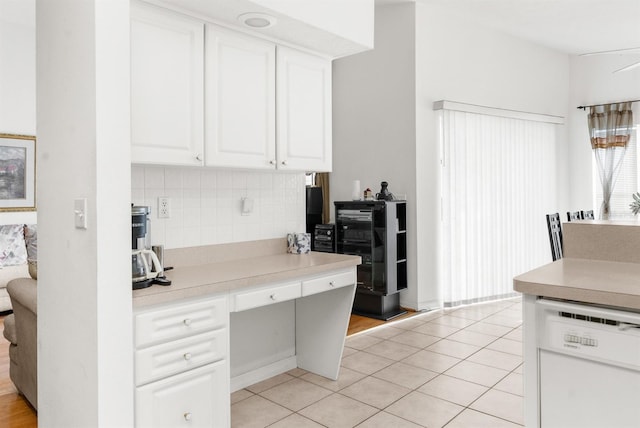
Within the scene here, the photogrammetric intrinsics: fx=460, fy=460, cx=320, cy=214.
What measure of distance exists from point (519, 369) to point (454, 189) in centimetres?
224

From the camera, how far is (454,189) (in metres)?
5.02

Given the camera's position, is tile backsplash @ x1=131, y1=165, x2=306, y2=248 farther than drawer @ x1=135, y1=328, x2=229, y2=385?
Yes

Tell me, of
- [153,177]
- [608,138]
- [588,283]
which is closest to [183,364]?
[153,177]

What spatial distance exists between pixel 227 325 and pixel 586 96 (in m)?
6.30

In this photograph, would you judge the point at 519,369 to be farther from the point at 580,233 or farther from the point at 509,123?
the point at 509,123

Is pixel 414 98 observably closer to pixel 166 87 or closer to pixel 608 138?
pixel 166 87

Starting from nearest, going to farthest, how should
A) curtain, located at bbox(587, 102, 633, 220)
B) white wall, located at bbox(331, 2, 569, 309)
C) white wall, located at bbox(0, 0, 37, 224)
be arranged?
white wall, located at bbox(331, 2, 569, 309) → white wall, located at bbox(0, 0, 37, 224) → curtain, located at bbox(587, 102, 633, 220)

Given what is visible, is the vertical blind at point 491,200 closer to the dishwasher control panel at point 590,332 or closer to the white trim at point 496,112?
the white trim at point 496,112

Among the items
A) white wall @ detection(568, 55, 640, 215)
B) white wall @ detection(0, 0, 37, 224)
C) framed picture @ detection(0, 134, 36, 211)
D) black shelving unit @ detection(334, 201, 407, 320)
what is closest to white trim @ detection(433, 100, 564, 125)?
white wall @ detection(568, 55, 640, 215)

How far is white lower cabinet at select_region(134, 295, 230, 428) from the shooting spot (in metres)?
1.92

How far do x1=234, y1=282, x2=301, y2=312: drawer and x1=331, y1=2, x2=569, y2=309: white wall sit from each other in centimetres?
254

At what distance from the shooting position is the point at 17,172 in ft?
17.5

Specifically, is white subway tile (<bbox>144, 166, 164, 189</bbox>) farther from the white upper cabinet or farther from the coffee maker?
the coffee maker

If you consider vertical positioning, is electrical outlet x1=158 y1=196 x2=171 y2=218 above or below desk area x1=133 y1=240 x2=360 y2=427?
above
